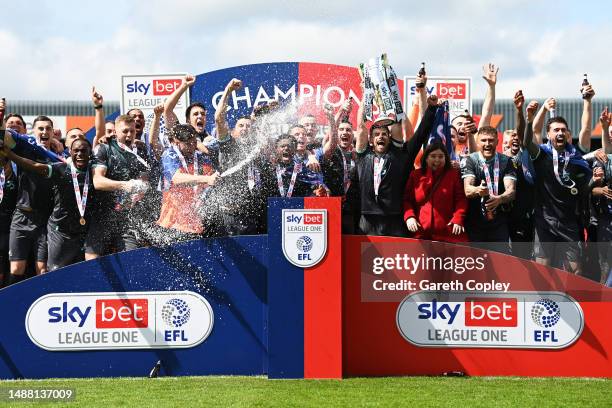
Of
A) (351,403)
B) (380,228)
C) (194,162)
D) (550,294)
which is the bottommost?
(351,403)

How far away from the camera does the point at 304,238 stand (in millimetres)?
7398

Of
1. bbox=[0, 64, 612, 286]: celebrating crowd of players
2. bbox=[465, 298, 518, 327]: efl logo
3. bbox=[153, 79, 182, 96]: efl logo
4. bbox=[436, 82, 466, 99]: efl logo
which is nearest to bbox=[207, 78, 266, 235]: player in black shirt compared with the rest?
bbox=[0, 64, 612, 286]: celebrating crowd of players

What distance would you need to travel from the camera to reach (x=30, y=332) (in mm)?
7723

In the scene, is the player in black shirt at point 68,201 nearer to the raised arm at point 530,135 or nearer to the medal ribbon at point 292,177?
the medal ribbon at point 292,177

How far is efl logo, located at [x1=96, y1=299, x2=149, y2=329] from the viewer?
25.4 ft

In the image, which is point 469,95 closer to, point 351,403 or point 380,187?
point 380,187

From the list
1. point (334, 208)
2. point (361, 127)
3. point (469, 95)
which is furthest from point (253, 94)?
point (334, 208)

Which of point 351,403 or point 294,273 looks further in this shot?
point 294,273

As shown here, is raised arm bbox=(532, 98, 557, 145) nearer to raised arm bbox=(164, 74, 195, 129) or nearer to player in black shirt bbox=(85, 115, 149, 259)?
raised arm bbox=(164, 74, 195, 129)

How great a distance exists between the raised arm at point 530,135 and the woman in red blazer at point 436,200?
2.64 ft

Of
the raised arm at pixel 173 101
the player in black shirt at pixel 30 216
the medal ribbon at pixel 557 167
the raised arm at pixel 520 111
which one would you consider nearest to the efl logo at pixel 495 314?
the medal ribbon at pixel 557 167

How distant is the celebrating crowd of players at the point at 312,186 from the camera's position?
8055 millimetres

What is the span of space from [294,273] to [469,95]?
17.8 feet

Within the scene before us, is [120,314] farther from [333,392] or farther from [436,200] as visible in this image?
[436,200]
